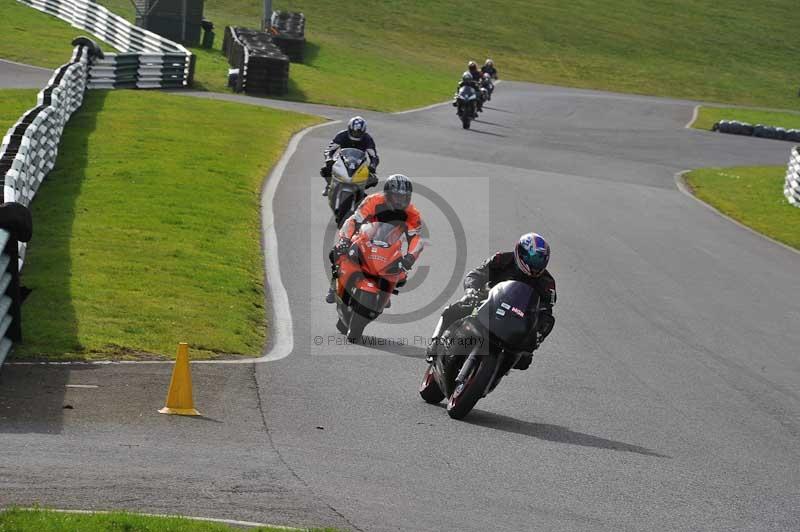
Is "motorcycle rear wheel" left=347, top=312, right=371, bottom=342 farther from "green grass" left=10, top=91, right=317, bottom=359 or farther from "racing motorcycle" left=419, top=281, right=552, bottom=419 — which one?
"racing motorcycle" left=419, top=281, right=552, bottom=419

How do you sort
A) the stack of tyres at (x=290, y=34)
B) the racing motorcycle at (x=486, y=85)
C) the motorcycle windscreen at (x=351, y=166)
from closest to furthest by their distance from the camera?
the motorcycle windscreen at (x=351, y=166) → the racing motorcycle at (x=486, y=85) → the stack of tyres at (x=290, y=34)

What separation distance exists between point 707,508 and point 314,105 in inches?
1280

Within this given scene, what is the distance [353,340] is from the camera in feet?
44.1

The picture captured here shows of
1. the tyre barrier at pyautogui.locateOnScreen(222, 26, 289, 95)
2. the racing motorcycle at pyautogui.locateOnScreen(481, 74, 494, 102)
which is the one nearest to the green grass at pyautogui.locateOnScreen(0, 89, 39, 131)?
the tyre barrier at pyautogui.locateOnScreen(222, 26, 289, 95)

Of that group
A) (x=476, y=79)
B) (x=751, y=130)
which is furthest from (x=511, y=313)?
(x=751, y=130)

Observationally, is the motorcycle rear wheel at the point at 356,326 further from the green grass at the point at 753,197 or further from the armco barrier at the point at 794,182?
the armco barrier at the point at 794,182

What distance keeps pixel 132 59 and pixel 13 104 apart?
27.5ft

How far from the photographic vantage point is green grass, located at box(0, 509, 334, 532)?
6582mm

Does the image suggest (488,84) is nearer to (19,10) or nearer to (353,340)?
(19,10)

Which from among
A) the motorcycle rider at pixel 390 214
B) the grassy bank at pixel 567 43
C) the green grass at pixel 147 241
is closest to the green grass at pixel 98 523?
the green grass at pixel 147 241

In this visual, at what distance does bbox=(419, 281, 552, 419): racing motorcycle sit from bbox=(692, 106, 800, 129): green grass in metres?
42.6

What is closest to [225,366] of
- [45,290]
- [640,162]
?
[45,290]

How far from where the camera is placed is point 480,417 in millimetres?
10812

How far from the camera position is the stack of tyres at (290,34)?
5388cm
